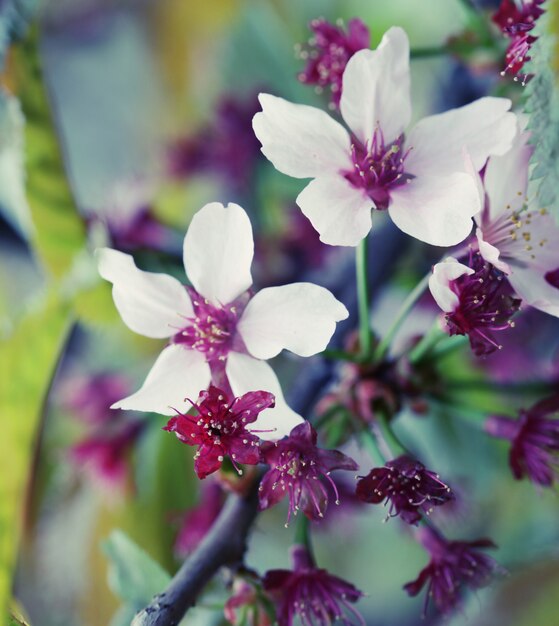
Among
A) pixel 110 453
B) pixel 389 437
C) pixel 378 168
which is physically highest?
pixel 378 168

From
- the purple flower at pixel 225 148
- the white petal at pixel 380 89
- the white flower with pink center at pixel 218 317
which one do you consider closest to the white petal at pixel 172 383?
the white flower with pink center at pixel 218 317

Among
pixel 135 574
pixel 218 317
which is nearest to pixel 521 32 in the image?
pixel 218 317

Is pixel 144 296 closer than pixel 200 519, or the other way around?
pixel 144 296

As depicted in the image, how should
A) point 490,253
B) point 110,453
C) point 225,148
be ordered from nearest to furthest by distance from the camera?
point 490,253 < point 110,453 < point 225,148

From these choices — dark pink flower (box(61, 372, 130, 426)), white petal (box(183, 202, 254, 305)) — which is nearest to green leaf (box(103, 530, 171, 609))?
white petal (box(183, 202, 254, 305))

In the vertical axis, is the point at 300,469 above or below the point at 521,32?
below

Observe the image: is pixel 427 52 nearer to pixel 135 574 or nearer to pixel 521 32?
pixel 521 32

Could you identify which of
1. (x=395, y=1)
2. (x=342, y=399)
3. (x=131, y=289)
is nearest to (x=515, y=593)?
(x=342, y=399)
